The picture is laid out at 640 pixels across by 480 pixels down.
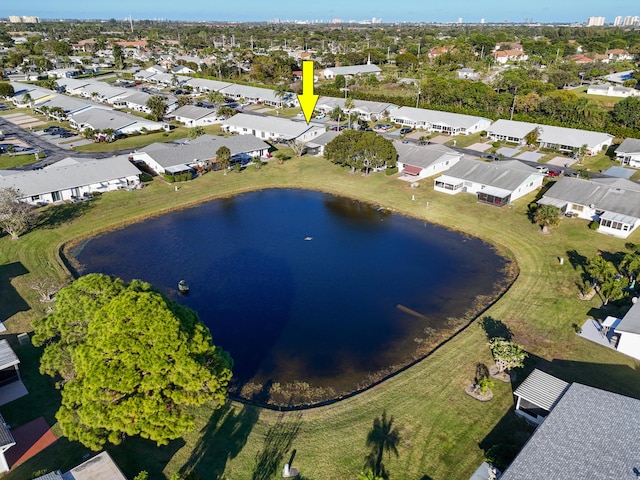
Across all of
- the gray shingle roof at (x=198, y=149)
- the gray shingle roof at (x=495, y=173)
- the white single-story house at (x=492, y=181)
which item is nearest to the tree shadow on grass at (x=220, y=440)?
the white single-story house at (x=492, y=181)

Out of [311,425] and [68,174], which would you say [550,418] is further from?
[68,174]

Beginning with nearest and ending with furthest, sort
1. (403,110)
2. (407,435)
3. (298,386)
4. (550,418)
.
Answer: (550,418) → (407,435) → (298,386) → (403,110)

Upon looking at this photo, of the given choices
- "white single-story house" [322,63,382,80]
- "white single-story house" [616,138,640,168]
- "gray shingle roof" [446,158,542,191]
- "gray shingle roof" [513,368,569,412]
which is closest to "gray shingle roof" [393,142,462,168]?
"gray shingle roof" [446,158,542,191]

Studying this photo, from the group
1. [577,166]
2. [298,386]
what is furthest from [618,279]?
[577,166]

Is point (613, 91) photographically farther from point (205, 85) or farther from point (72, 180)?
point (72, 180)

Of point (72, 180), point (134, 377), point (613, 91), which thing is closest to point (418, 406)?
point (134, 377)

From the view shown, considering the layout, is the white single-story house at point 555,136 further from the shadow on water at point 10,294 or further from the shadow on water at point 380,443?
the shadow on water at point 10,294

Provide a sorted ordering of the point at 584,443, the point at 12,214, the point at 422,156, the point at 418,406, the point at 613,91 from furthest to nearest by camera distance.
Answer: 1. the point at 613,91
2. the point at 422,156
3. the point at 12,214
4. the point at 418,406
5. the point at 584,443

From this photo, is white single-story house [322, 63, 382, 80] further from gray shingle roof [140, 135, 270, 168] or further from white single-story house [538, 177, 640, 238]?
white single-story house [538, 177, 640, 238]
